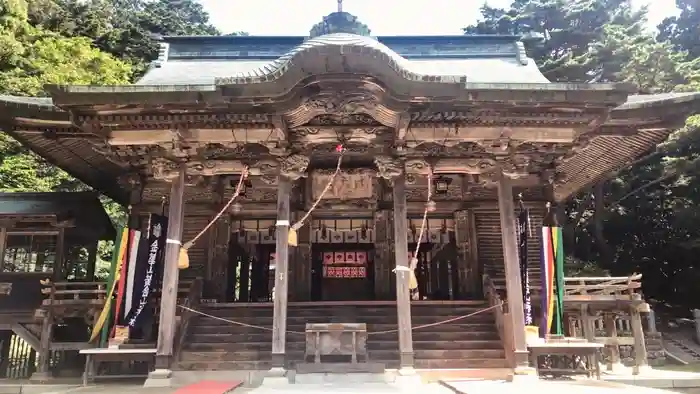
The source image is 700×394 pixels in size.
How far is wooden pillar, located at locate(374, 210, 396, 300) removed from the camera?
13.1 metres

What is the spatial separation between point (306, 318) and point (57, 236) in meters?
8.58

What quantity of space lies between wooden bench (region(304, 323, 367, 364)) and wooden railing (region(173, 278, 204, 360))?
277 centimetres

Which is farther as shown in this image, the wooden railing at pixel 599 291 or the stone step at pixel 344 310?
the wooden railing at pixel 599 291

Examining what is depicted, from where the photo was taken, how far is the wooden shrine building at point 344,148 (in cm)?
828

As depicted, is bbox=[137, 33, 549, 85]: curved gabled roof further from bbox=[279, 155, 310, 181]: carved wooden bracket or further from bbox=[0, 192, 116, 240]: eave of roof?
bbox=[0, 192, 116, 240]: eave of roof

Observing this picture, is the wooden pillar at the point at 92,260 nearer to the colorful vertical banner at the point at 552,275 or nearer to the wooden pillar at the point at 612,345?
the colorful vertical banner at the point at 552,275

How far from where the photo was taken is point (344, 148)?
382 inches

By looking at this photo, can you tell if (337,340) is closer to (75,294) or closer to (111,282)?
(111,282)

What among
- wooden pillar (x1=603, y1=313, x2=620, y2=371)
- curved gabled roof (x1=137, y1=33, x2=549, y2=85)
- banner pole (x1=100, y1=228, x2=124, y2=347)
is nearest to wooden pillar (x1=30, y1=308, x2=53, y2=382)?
banner pole (x1=100, y1=228, x2=124, y2=347)

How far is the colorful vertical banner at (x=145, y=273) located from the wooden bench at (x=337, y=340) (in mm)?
3421

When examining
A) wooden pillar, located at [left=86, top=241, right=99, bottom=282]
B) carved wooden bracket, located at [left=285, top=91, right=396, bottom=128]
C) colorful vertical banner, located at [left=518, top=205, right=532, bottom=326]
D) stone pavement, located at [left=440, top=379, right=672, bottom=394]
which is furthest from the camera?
wooden pillar, located at [left=86, top=241, right=99, bottom=282]

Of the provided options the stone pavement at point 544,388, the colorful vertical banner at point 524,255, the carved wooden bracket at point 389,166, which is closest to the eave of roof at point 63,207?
the carved wooden bracket at point 389,166

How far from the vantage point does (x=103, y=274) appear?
2427 cm

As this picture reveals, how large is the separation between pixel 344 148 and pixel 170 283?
4.08 m
